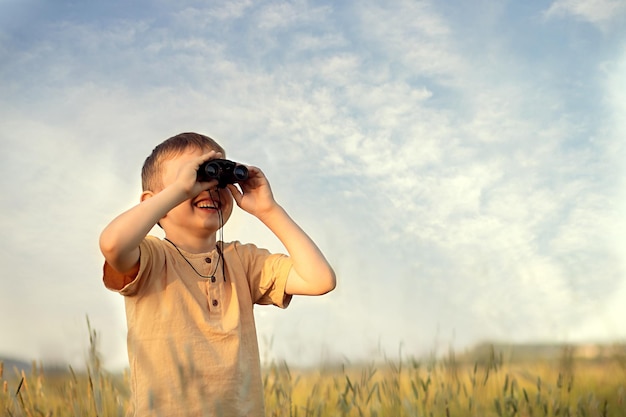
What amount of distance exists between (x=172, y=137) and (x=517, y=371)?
1916 mm

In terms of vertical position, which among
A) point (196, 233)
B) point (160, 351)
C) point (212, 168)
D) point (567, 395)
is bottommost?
point (567, 395)

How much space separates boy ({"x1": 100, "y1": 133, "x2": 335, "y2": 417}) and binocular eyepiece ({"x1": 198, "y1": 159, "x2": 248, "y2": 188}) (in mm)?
27

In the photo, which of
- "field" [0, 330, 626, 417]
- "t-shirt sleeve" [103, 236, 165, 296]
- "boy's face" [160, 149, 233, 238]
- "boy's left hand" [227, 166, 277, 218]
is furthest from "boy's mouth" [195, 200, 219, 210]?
"field" [0, 330, 626, 417]

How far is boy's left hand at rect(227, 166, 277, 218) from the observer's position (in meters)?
2.88

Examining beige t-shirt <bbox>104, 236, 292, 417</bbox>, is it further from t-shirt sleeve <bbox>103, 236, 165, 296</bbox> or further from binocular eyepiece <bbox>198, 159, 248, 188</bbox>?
binocular eyepiece <bbox>198, 159, 248, 188</bbox>

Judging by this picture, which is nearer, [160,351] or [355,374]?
[160,351]

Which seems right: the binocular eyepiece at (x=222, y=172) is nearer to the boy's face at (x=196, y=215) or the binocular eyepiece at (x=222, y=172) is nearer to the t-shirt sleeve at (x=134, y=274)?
the boy's face at (x=196, y=215)

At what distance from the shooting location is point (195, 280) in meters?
2.72

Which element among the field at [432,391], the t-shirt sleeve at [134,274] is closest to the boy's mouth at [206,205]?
the t-shirt sleeve at [134,274]

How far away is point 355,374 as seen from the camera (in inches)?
131

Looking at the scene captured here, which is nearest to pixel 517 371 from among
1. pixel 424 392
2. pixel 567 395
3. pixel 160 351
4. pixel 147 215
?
pixel 567 395

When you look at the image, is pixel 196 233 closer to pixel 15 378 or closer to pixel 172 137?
pixel 172 137

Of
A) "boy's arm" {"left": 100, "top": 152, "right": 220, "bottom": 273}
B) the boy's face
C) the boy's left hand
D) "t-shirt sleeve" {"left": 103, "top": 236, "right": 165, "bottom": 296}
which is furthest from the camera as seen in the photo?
the boy's left hand

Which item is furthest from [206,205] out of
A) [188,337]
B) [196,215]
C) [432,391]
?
[432,391]
